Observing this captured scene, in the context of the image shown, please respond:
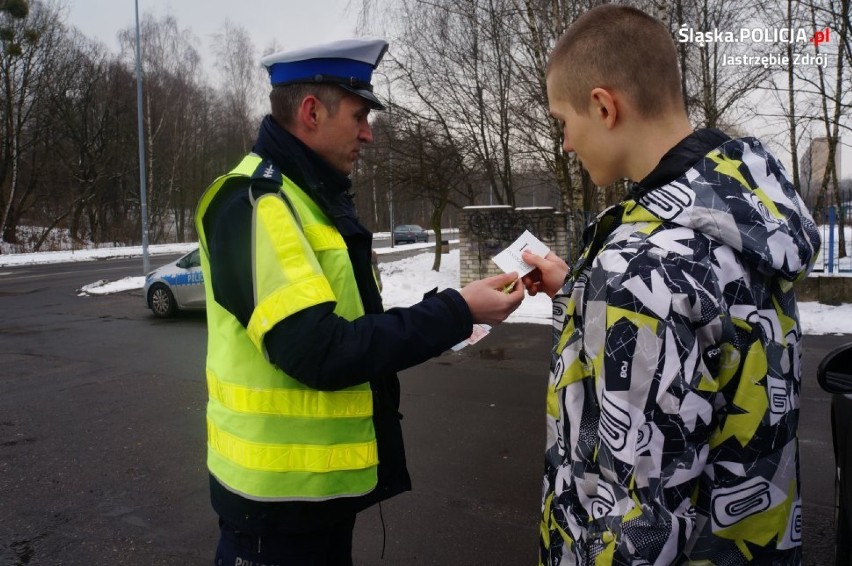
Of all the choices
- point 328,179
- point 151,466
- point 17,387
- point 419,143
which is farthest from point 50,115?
point 328,179

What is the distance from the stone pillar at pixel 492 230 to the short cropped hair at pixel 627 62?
43.1ft

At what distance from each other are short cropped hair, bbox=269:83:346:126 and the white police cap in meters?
0.02

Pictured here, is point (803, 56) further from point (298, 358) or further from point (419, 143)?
point (298, 358)

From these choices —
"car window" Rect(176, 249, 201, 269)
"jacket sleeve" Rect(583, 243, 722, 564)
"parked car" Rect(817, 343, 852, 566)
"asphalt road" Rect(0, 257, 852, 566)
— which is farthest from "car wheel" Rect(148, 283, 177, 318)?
"jacket sleeve" Rect(583, 243, 722, 564)

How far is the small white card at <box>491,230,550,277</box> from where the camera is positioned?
6.27ft

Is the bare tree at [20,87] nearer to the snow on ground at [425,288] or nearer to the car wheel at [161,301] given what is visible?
the snow on ground at [425,288]

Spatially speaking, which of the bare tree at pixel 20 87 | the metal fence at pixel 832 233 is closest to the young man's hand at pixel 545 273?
the metal fence at pixel 832 233

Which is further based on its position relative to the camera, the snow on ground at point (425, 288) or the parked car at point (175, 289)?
the parked car at point (175, 289)

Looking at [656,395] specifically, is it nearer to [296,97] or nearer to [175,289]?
[296,97]

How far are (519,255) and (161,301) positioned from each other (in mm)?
11781

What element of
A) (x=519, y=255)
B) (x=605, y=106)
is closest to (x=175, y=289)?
(x=519, y=255)

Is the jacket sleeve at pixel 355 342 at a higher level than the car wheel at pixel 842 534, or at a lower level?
higher

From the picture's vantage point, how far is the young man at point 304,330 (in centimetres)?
152

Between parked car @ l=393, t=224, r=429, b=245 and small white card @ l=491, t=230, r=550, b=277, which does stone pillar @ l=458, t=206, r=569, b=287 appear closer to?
small white card @ l=491, t=230, r=550, b=277
